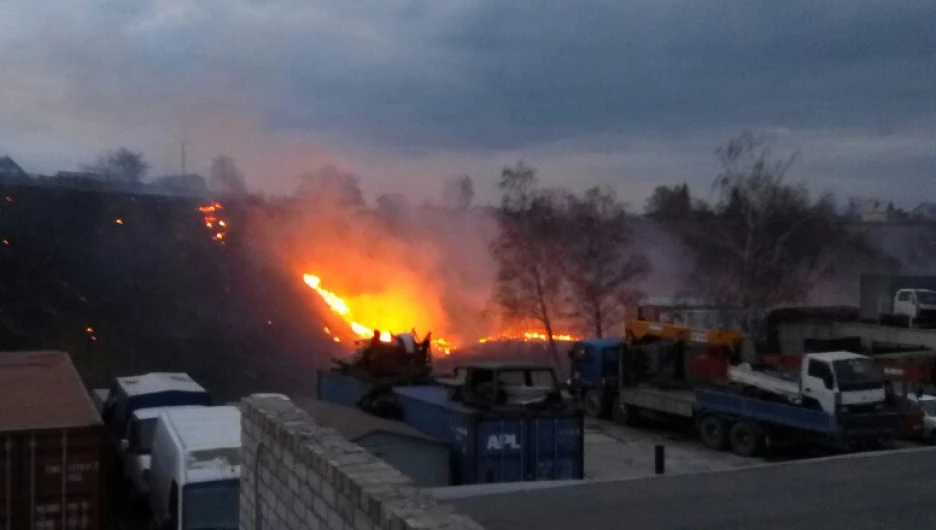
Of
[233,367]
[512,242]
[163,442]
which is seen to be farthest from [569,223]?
[163,442]

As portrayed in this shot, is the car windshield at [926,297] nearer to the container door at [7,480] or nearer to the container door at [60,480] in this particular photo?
the container door at [60,480]

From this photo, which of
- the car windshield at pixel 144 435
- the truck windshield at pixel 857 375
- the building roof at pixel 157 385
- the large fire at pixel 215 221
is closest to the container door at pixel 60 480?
the car windshield at pixel 144 435

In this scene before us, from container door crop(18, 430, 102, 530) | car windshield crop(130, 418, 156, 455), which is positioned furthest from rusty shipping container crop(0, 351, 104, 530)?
car windshield crop(130, 418, 156, 455)

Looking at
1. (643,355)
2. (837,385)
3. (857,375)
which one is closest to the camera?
(837,385)

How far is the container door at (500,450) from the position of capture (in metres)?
15.0

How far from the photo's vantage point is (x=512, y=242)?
116 ft

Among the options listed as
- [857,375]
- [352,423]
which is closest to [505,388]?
[352,423]

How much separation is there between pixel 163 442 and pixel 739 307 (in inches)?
1013

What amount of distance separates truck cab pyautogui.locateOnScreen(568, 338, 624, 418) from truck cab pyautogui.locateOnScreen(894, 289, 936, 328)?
12.7 m

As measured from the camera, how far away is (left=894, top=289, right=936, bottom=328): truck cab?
30752mm

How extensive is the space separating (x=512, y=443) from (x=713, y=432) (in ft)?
22.4

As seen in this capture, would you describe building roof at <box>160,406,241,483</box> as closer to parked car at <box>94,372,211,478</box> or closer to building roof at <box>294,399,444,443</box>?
building roof at <box>294,399,444,443</box>

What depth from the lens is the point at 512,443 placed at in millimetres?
15258

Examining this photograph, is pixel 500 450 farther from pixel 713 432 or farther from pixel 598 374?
pixel 598 374
